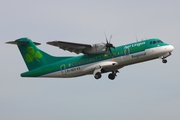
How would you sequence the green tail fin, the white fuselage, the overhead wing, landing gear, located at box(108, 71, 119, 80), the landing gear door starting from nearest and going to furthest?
the white fuselage < the overhead wing < the landing gear door < landing gear, located at box(108, 71, 119, 80) < the green tail fin

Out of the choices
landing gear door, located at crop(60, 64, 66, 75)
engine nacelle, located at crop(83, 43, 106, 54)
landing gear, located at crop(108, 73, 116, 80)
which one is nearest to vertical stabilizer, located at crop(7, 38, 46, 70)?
landing gear door, located at crop(60, 64, 66, 75)

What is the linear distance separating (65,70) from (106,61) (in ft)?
13.9

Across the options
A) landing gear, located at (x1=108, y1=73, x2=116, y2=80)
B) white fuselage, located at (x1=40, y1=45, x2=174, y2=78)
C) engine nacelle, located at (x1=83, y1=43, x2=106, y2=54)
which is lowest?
landing gear, located at (x1=108, y1=73, x2=116, y2=80)

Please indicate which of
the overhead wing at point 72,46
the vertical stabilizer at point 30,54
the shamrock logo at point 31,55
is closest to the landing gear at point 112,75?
the overhead wing at point 72,46

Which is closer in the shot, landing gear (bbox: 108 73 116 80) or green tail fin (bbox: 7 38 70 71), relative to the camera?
landing gear (bbox: 108 73 116 80)

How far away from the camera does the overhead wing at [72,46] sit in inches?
1407

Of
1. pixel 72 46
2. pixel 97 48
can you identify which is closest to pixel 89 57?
pixel 97 48

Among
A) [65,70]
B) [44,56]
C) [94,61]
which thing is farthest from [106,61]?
[44,56]

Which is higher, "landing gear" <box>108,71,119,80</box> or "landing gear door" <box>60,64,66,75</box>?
"landing gear door" <box>60,64,66,75</box>

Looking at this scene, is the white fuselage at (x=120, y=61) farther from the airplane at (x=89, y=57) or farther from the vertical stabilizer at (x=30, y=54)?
the vertical stabilizer at (x=30, y=54)

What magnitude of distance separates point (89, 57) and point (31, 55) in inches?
261

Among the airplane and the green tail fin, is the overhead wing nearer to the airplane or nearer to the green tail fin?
the airplane

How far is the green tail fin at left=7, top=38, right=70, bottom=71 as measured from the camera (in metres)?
40.0

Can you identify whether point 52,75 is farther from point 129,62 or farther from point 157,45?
point 157,45
